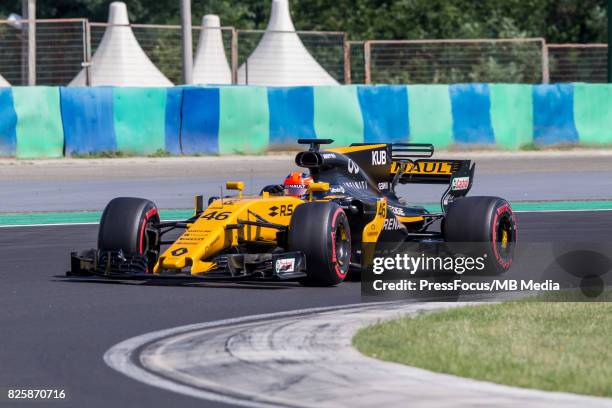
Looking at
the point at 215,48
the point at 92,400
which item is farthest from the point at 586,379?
the point at 215,48

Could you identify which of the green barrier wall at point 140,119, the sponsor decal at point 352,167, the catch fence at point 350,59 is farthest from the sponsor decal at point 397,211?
the catch fence at point 350,59

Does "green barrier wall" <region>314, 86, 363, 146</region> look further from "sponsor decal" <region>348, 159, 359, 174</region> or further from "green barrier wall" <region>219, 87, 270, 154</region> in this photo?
"sponsor decal" <region>348, 159, 359, 174</region>

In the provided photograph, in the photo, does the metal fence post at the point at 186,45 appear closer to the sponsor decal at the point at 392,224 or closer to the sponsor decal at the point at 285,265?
the sponsor decal at the point at 392,224

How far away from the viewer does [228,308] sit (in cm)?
1016

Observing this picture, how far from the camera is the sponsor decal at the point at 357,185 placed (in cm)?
1245

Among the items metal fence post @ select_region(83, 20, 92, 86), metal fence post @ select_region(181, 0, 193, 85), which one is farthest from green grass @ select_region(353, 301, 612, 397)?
metal fence post @ select_region(181, 0, 193, 85)

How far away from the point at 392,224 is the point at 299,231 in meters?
1.42

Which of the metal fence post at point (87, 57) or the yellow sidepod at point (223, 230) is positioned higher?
the metal fence post at point (87, 57)

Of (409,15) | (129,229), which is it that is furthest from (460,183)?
(409,15)

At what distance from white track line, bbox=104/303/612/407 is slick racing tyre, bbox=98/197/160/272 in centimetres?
242

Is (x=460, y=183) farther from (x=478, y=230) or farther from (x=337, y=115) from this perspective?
(x=337, y=115)

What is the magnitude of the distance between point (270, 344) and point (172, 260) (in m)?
2.68

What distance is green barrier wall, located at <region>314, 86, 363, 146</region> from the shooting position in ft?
77.3

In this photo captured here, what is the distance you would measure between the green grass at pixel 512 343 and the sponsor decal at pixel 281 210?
2.36 metres
